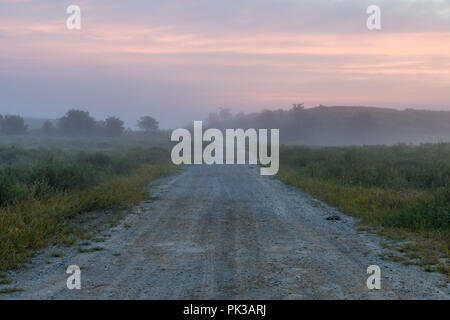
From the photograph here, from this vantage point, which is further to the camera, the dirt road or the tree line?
the tree line

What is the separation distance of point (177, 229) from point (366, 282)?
4.65 metres

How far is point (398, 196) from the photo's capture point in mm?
12398

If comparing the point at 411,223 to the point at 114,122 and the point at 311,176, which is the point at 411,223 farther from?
the point at 114,122

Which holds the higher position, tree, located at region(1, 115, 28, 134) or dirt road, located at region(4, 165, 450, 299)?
tree, located at region(1, 115, 28, 134)

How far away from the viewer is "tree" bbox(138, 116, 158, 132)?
14688 cm

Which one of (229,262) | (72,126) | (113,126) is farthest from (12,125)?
(229,262)

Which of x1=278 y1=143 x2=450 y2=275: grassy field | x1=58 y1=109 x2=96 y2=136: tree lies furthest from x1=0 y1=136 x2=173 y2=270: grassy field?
x1=58 y1=109 x2=96 y2=136: tree

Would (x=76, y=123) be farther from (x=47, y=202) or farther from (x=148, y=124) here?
(x=47, y=202)

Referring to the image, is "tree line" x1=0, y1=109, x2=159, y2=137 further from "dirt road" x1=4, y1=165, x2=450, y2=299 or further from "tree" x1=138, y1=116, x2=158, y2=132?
"dirt road" x1=4, y1=165, x2=450, y2=299

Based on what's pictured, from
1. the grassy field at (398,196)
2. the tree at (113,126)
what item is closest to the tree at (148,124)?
the tree at (113,126)

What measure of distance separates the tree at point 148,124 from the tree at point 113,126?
33626 mm

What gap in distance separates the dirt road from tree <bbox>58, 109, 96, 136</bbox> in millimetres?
97794

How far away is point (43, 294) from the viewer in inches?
210

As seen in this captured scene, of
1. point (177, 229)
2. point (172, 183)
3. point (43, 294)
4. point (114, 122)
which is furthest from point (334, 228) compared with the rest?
point (114, 122)
